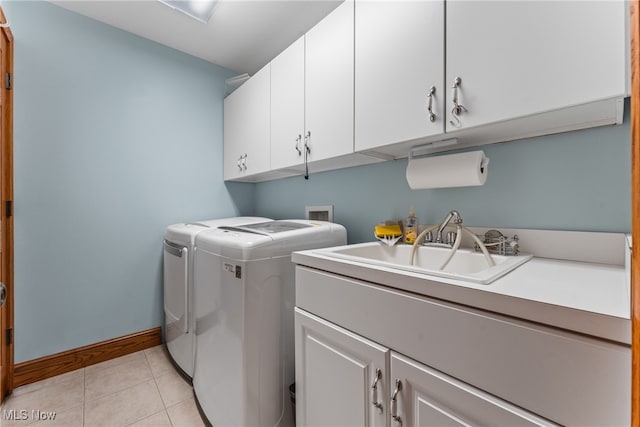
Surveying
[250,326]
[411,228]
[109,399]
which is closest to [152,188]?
[109,399]

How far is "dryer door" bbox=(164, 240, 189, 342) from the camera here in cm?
167

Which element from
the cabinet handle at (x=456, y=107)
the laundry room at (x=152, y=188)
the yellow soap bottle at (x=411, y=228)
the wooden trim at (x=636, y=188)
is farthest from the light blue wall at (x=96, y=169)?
the wooden trim at (x=636, y=188)

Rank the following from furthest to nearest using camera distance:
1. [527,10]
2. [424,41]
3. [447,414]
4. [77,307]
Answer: [77,307]
[424,41]
[527,10]
[447,414]

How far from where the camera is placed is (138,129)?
2141mm

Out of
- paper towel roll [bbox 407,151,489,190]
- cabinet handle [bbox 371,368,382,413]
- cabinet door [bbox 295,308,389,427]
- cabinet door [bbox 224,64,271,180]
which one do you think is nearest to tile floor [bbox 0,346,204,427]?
cabinet door [bbox 295,308,389,427]

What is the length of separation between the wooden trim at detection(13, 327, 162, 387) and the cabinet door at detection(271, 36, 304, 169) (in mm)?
1741

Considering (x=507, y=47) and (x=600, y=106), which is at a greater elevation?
(x=507, y=47)

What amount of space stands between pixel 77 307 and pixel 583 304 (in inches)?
105

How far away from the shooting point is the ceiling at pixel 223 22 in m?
1.77

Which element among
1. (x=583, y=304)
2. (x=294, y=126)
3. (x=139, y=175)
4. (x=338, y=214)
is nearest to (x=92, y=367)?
(x=139, y=175)

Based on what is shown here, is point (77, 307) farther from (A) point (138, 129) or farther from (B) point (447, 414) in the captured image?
(B) point (447, 414)

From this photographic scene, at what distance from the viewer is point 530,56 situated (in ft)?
2.61

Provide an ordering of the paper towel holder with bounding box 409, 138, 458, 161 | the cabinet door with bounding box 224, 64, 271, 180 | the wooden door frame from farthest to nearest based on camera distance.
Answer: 1. the cabinet door with bounding box 224, 64, 271, 180
2. the wooden door frame
3. the paper towel holder with bounding box 409, 138, 458, 161

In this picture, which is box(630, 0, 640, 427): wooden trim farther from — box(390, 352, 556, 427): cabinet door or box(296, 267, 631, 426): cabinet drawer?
box(390, 352, 556, 427): cabinet door
